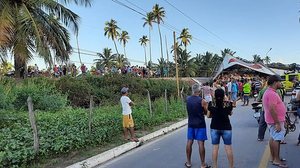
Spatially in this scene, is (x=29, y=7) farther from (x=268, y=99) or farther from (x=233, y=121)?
(x=268, y=99)

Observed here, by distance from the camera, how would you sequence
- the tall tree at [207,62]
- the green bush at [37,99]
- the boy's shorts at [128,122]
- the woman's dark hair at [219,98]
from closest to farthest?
1. the woman's dark hair at [219,98]
2. the boy's shorts at [128,122]
3. the green bush at [37,99]
4. the tall tree at [207,62]

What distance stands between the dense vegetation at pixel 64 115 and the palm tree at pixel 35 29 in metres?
1.61

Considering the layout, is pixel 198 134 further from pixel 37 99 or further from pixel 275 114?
pixel 37 99

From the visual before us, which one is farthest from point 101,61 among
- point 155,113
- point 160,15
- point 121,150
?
point 121,150

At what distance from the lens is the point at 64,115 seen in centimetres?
1257

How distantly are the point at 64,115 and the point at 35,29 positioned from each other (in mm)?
7547

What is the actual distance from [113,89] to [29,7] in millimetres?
7588

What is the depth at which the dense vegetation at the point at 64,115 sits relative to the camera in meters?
8.01

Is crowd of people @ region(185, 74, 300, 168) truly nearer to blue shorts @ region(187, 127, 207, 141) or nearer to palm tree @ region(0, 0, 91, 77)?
blue shorts @ region(187, 127, 207, 141)

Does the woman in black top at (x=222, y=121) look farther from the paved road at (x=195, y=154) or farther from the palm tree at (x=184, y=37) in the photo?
the palm tree at (x=184, y=37)

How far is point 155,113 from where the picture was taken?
15.7 metres

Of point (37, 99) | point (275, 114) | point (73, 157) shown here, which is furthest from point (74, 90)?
point (275, 114)

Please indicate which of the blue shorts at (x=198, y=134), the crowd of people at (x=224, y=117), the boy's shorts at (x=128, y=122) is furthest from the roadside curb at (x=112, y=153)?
the blue shorts at (x=198, y=134)

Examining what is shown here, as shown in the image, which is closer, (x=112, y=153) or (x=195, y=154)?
(x=195, y=154)
